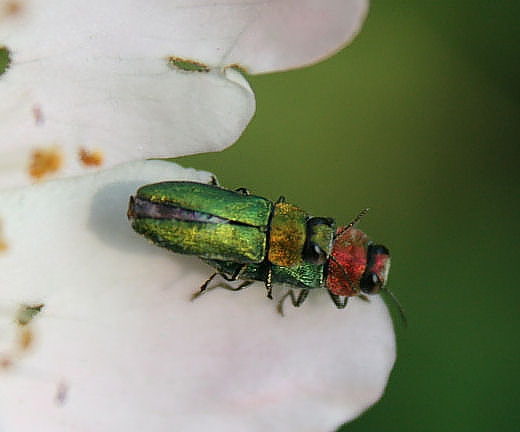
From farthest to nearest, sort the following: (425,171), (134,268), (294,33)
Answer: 1. (425,171)
2. (134,268)
3. (294,33)

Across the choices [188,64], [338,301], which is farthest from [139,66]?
[338,301]

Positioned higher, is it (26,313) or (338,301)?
(338,301)

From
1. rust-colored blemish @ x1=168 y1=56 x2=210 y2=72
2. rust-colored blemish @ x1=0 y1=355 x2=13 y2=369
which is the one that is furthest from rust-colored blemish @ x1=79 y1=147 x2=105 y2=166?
rust-colored blemish @ x1=0 y1=355 x2=13 y2=369

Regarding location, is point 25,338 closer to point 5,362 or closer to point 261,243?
point 5,362

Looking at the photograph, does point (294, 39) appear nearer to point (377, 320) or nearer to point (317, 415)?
point (377, 320)

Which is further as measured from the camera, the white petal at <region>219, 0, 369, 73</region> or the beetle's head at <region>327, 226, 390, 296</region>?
the beetle's head at <region>327, 226, 390, 296</region>

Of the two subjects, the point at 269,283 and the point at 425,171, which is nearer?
the point at 269,283

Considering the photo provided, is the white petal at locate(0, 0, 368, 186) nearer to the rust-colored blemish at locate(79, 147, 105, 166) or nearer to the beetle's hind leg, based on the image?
the rust-colored blemish at locate(79, 147, 105, 166)

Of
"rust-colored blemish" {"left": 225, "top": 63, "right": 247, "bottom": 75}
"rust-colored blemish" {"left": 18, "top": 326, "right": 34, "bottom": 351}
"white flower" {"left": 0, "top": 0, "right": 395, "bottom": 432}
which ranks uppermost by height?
"rust-colored blemish" {"left": 225, "top": 63, "right": 247, "bottom": 75}

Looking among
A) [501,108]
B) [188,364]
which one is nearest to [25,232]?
[188,364]
